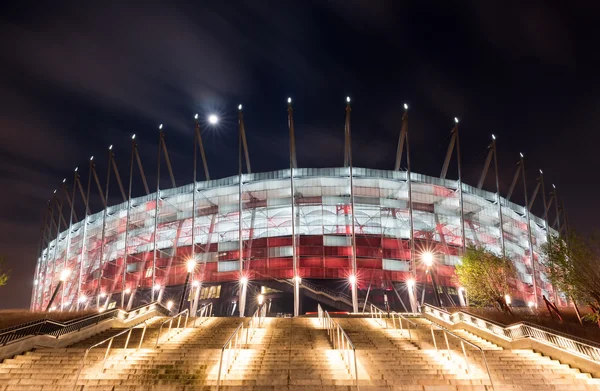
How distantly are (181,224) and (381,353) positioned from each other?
49294 mm

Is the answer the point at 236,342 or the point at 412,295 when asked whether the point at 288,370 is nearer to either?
the point at 236,342

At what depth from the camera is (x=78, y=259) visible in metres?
74.7

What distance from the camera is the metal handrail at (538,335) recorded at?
43.5 feet

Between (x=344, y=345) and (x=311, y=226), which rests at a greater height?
(x=311, y=226)

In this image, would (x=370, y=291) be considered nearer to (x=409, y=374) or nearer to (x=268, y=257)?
(x=268, y=257)

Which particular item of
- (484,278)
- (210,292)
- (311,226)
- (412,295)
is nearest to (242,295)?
(210,292)

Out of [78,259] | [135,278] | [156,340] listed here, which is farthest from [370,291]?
[78,259]

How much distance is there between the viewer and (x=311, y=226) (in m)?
52.9

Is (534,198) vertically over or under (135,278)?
over

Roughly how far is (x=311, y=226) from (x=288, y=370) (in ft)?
134

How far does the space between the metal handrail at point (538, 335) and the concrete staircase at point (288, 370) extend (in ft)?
2.24

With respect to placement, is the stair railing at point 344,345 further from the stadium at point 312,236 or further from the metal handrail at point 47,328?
the stadium at point 312,236

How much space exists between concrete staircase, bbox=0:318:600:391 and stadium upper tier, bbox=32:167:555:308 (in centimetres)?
3316

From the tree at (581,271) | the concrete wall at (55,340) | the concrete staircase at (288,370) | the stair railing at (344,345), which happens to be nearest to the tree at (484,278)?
the tree at (581,271)
